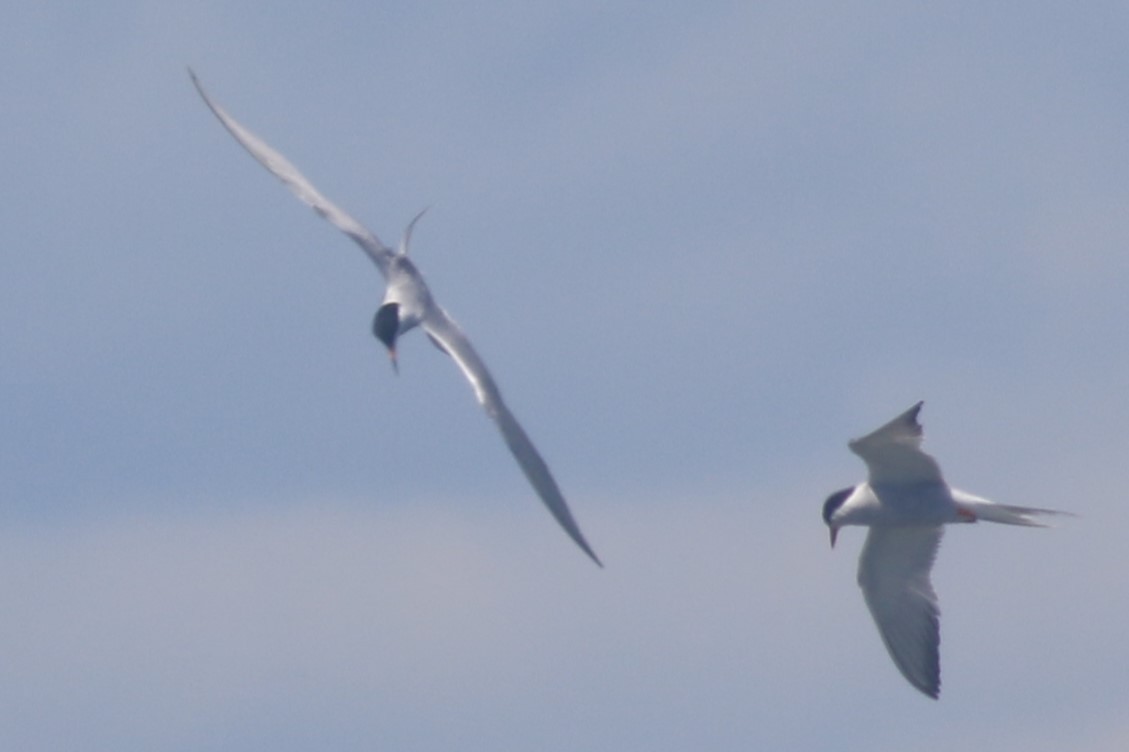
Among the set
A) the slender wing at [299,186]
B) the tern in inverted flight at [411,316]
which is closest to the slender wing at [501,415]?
the tern in inverted flight at [411,316]

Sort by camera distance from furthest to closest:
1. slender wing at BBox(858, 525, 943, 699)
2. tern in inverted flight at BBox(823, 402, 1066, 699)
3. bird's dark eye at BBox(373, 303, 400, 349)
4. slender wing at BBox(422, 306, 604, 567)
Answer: slender wing at BBox(858, 525, 943, 699) < bird's dark eye at BBox(373, 303, 400, 349) < tern in inverted flight at BBox(823, 402, 1066, 699) < slender wing at BBox(422, 306, 604, 567)

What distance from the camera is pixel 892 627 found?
22828 millimetres

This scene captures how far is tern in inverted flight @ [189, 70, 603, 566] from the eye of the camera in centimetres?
1856

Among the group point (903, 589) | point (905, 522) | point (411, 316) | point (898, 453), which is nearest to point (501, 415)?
point (411, 316)

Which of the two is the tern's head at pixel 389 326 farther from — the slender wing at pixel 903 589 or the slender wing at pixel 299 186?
the slender wing at pixel 903 589

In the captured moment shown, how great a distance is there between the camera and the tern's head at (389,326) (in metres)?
21.9

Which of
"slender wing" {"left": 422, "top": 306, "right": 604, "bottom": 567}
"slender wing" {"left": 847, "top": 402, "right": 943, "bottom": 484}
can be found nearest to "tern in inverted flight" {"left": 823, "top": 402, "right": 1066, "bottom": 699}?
"slender wing" {"left": 847, "top": 402, "right": 943, "bottom": 484}

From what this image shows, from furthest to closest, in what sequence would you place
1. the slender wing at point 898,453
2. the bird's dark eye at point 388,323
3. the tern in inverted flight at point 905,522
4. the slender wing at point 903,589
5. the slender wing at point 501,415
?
the slender wing at point 903,589 < the bird's dark eye at point 388,323 < the tern in inverted flight at point 905,522 < the slender wing at point 898,453 < the slender wing at point 501,415

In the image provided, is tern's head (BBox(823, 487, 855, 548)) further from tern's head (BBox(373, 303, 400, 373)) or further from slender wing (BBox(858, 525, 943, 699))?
tern's head (BBox(373, 303, 400, 373))

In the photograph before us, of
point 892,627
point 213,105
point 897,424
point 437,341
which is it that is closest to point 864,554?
point 892,627

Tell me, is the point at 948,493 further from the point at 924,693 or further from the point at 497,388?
the point at 497,388

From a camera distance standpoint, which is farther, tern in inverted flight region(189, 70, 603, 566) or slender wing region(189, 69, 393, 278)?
slender wing region(189, 69, 393, 278)

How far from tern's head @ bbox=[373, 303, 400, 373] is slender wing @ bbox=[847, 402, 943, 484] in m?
4.32

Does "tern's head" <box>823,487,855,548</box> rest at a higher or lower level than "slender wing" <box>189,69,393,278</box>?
lower
